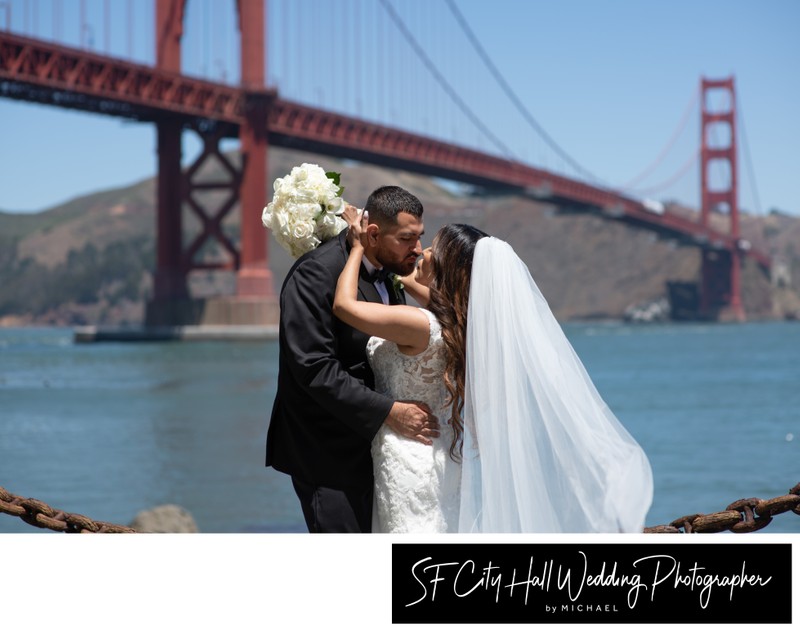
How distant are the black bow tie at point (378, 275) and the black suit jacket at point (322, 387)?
0.02 m

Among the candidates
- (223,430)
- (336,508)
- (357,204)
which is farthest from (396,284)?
(357,204)

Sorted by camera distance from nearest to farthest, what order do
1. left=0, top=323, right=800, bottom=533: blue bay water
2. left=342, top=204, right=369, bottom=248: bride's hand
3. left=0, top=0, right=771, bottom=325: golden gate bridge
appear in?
left=342, top=204, right=369, bottom=248: bride's hand
left=0, top=323, right=800, bottom=533: blue bay water
left=0, top=0, right=771, bottom=325: golden gate bridge

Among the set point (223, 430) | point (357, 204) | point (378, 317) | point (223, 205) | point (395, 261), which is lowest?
point (223, 430)

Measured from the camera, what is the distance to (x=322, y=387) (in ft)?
7.30

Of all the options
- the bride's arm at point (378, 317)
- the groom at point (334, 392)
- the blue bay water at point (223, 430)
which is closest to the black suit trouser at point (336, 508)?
the groom at point (334, 392)

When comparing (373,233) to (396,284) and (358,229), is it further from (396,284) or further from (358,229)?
(396,284)

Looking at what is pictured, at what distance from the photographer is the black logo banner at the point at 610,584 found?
6.91 ft

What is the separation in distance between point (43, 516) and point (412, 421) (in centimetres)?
70

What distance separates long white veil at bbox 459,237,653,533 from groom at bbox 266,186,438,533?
0.12 meters

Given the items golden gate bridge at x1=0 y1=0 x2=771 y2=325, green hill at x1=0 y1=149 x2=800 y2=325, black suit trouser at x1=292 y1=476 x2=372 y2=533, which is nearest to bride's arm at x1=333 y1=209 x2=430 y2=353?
black suit trouser at x1=292 y1=476 x2=372 y2=533

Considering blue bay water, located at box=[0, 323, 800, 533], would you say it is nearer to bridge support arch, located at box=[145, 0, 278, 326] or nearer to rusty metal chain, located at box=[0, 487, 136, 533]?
bridge support arch, located at box=[145, 0, 278, 326]

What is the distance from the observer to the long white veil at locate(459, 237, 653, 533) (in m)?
2.32

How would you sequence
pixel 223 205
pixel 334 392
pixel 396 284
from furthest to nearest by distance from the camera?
pixel 223 205 < pixel 396 284 < pixel 334 392

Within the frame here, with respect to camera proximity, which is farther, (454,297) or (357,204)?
(357,204)
